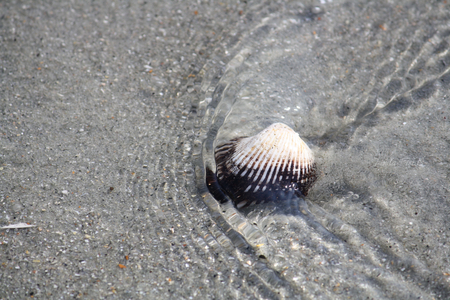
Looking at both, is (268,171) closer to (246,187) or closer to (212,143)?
(246,187)

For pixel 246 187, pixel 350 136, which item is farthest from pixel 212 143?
pixel 350 136

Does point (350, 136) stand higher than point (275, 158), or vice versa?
point (275, 158)

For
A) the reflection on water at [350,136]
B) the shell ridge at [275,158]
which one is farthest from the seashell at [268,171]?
the reflection on water at [350,136]

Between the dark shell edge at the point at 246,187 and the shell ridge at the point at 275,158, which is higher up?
the shell ridge at the point at 275,158

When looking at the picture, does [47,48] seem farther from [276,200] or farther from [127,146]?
[276,200]

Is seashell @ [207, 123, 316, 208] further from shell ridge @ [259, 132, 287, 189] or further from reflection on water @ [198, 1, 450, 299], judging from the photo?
reflection on water @ [198, 1, 450, 299]

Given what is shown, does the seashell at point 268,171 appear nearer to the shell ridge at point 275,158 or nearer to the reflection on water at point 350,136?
the shell ridge at point 275,158
